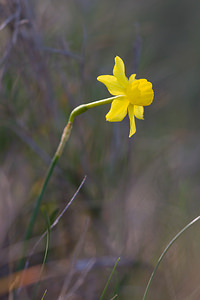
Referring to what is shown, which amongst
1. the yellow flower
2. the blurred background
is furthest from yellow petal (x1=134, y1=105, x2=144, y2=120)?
the blurred background

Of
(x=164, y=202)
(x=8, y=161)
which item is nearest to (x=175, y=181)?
(x=164, y=202)

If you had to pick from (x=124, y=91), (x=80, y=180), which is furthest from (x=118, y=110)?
(x=80, y=180)

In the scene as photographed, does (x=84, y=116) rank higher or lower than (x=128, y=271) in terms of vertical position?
higher

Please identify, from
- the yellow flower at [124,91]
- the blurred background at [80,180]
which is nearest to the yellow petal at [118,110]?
the yellow flower at [124,91]

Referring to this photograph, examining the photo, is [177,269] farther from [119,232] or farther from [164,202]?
[164,202]

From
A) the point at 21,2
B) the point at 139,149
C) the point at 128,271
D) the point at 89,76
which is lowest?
the point at 128,271

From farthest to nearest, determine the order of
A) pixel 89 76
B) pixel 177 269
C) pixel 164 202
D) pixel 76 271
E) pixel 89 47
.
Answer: pixel 89 47
pixel 89 76
pixel 164 202
pixel 76 271
pixel 177 269

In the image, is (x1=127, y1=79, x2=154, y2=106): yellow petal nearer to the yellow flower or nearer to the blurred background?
the yellow flower

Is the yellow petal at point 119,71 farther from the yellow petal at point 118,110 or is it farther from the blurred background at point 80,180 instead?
the blurred background at point 80,180
